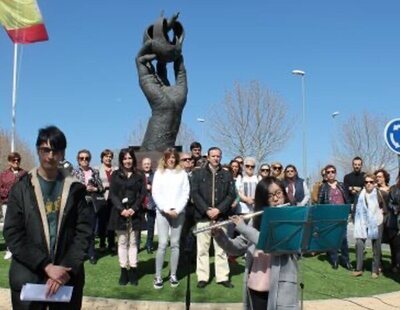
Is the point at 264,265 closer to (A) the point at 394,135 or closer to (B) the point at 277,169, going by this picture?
(A) the point at 394,135

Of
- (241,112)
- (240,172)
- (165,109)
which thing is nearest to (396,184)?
(240,172)

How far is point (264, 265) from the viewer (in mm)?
4270

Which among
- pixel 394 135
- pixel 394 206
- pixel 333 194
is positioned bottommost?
pixel 394 206

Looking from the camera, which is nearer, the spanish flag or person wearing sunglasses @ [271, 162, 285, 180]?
person wearing sunglasses @ [271, 162, 285, 180]

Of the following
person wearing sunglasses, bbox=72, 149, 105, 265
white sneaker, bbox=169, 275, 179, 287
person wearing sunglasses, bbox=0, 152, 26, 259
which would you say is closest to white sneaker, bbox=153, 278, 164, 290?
white sneaker, bbox=169, 275, 179, 287

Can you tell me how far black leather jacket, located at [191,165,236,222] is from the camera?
26.8 ft

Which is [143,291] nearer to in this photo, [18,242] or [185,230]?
[185,230]

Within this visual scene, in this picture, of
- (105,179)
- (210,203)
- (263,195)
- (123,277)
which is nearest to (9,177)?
(105,179)

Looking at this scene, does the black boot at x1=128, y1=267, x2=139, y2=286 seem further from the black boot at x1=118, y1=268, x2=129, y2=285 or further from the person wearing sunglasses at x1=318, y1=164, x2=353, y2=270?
the person wearing sunglasses at x1=318, y1=164, x2=353, y2=270

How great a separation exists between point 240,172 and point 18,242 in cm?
748

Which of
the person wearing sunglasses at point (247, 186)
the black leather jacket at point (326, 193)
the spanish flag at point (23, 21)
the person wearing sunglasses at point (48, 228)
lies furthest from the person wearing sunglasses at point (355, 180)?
the spanish flag at point (23, 21)

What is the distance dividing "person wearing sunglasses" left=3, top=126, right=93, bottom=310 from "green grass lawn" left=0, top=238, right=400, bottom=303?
3.84 meters

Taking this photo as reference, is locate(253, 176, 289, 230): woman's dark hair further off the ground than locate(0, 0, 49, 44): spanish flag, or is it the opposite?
locate(0, 0, 49, 44): spanish flag

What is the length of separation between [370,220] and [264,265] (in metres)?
6.17
